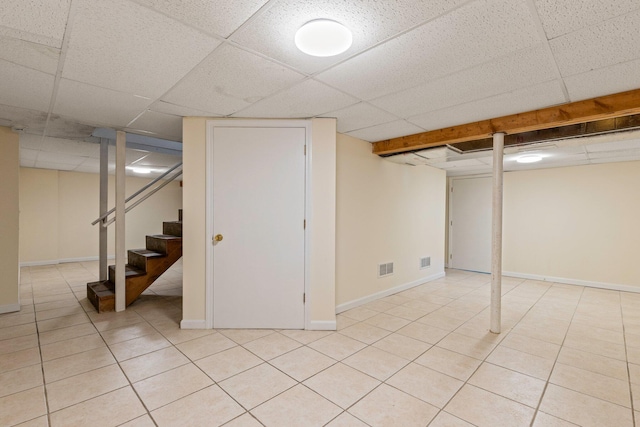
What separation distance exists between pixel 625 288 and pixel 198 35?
287 inches

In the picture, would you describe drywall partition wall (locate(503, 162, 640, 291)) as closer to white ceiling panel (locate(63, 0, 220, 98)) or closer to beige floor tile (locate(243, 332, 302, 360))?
beige floor tile (locate(243, 332, 302, 360))

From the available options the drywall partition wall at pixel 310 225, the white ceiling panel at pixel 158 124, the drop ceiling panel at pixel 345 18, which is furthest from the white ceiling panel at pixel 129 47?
the drywall partition wall at pixel 310 225

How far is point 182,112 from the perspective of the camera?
2977mm

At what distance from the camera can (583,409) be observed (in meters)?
1.91

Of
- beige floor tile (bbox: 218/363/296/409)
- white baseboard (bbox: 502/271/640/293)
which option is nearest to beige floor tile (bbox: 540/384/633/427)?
beige floor tile (bbox: 218/363/296/409)

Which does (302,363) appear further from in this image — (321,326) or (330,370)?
(321,326)

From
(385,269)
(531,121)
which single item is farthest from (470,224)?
(531,121)

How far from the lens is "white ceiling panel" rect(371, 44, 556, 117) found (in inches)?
75.8

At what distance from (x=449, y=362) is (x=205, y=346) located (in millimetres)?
2250

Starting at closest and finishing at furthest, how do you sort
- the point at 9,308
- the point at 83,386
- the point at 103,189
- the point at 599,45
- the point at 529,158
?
1. the point at 599,45
2. the point at 83,386
3. the point at 9,308
4. the point at 103,189
5. the point at 529,158

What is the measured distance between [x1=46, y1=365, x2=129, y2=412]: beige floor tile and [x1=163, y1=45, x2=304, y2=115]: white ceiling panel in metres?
2.35

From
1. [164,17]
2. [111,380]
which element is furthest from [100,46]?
[111,380]

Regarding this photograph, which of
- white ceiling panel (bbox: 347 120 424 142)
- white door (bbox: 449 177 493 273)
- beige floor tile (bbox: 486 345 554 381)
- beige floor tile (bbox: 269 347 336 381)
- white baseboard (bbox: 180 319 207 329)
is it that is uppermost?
white ceiling panel (bbox: 347 120 424 142)

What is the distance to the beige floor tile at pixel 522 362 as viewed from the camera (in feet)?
7.77
